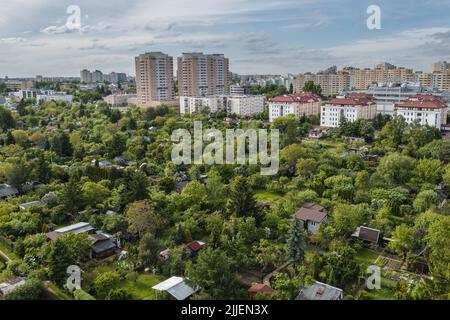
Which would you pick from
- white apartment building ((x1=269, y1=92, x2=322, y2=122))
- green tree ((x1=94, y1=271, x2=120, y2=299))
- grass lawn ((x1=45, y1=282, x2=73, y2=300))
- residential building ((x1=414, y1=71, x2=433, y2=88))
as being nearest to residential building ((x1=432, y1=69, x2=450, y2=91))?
residential building ((x1=414, y1=71, x2=433, y2=88))

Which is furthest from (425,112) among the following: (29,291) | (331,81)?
(29,291)

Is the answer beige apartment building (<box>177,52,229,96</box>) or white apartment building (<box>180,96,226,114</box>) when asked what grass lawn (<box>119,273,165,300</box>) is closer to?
white apartment building (<box>180,96,226,114</box>)

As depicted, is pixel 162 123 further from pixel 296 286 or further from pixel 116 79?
pixel 116 79

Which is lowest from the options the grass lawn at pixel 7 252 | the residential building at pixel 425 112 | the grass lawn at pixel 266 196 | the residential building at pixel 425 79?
the grass lawn at pixel 7 252

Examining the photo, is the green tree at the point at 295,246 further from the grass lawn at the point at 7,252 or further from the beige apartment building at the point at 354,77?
the beige apartment building at the point at 354,77

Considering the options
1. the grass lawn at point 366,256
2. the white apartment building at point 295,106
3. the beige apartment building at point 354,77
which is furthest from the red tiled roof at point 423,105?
the beige apartment building at point 354,77
